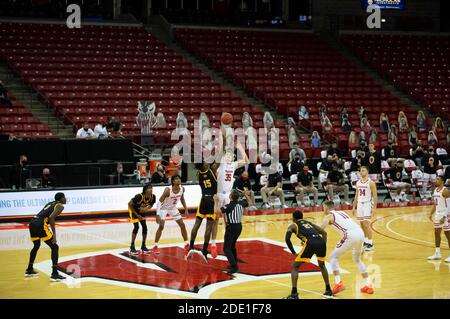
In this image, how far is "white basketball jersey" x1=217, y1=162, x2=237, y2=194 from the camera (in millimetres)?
15156

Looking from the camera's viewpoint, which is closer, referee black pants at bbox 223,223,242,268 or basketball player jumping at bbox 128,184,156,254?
referee black pants at bbox 223,223,242,268

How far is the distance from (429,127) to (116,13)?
47.0 feet

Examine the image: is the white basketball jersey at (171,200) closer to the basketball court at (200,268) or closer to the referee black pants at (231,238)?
the basketball court at (200,268)

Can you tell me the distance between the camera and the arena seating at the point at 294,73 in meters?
31.6

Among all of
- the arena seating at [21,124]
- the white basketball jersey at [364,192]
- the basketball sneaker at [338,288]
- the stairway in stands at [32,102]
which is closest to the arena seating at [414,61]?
the stairway in stands at [32,102]

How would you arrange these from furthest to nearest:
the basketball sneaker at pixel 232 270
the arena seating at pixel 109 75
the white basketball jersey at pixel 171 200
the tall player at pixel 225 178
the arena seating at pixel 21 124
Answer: the arena seating at pixel 109 75 < the arena seating at pixel 21 124 < the white basketball jersey at pixel 171 200 < the tall player at pixel 225 178 < the basketball sneaker at pixel 232 270

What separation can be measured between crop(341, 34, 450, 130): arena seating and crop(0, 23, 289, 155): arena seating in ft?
28.2

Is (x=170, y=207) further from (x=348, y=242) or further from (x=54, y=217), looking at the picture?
(x=348, y=242)

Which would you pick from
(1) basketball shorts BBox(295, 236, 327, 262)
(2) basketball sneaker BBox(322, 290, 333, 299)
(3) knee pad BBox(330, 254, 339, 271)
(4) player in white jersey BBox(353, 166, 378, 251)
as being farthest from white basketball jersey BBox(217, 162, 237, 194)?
(2) basketball sneaker BBox(322, 290, 333, 299)

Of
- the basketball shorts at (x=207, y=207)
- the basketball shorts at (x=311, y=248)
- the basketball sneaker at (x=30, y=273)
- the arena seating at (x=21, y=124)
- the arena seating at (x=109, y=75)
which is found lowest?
the basketball sneaker at (x=30, y=273)

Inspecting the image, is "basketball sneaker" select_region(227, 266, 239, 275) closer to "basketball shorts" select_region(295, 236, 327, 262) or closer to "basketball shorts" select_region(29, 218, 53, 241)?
"basketball shorts" select_region(295, 236, 327, 262)

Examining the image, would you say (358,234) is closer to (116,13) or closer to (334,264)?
(334,264)

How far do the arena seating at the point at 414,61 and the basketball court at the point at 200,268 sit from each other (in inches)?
625

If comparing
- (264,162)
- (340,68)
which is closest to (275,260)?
(264,162)
